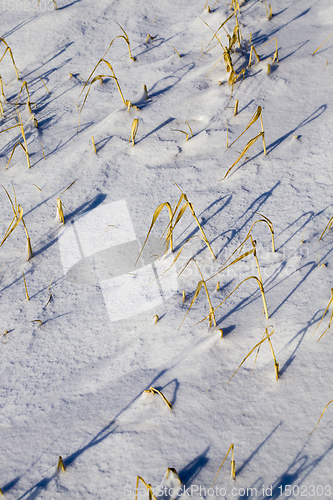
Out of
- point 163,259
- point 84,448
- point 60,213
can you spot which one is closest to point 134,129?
point 60,213

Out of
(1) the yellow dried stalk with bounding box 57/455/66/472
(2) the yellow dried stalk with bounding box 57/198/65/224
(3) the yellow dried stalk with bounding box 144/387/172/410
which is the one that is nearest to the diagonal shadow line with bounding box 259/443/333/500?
(3) the yellow dried stalk with bounding box 144/387/172/410

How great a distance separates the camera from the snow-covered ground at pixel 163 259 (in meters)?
1.25

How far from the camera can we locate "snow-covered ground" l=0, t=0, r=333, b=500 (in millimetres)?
1254

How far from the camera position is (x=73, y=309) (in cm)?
158

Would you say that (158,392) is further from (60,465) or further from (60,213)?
(60,213)

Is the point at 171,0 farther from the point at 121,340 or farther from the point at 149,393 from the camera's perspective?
the point at 149,393

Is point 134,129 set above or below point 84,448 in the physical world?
above

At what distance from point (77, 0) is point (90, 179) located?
1.50m

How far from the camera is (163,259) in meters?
1.69

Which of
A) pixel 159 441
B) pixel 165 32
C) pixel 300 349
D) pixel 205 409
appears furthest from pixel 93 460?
pixel 165 32
